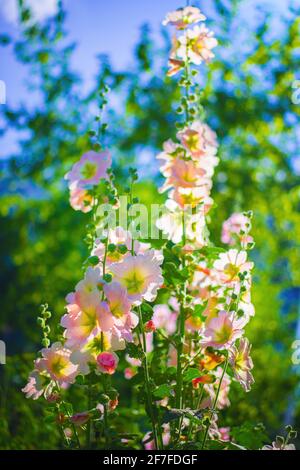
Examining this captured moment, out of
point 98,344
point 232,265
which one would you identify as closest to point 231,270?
point 232,265

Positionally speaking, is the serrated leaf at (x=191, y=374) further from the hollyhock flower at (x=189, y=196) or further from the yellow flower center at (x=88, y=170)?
the yellow flower center at (x=88, y=170)

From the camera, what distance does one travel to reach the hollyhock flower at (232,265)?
4.13 feet

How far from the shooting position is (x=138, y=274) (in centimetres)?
112

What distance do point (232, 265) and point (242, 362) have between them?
0.24 m

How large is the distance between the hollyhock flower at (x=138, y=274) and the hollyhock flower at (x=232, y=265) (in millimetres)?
223

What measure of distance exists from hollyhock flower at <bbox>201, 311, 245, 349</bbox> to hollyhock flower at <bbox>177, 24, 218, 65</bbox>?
2.39ft

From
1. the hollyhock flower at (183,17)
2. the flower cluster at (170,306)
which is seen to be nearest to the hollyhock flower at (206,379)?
the flower cluster at (170,306)

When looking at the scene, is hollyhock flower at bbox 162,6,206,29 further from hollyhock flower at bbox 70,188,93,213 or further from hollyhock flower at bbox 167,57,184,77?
hollyhock flower at bbox 70,188,93,213

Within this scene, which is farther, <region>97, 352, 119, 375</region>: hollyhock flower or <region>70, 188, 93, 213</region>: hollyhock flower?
<region>70, 188, 93, 213</region>: hollyhock flower

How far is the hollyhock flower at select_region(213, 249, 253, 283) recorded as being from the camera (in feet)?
4.13

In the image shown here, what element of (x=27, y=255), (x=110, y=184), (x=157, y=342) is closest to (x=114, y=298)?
(x=110, y=184)

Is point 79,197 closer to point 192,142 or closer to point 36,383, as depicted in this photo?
point 192,142

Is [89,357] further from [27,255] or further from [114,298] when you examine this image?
[27,255]

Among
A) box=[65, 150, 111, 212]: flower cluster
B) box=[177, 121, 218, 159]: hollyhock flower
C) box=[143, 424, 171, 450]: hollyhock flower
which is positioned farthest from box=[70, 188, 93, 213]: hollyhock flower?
box=[143, 424, 171, 450]: hollyhock flower
